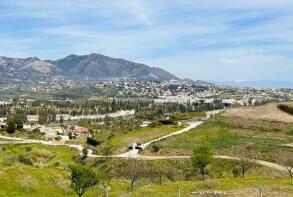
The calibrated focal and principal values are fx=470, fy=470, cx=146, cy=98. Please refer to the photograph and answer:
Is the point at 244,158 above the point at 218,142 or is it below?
below

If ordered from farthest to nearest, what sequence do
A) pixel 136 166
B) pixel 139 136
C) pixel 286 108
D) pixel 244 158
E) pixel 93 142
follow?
pixel 93 142
pixel 286 108
pixel 139 136
pixel 136 166
pixel 244 158

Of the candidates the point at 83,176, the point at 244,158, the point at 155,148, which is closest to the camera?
the point at 83,176

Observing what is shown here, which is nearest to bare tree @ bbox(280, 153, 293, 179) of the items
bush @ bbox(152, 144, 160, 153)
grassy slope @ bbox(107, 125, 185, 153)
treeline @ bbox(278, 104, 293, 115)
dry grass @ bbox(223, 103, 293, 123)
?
bush @ bbox(152, 144, 160, 153)

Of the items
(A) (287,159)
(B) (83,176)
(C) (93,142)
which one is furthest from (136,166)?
(C) (93,142)

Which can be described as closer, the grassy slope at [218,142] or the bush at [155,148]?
the grassy slope at [218,142]

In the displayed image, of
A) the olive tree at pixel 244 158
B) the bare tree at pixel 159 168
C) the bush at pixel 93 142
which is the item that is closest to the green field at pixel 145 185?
the olive tree at pixel 244 158

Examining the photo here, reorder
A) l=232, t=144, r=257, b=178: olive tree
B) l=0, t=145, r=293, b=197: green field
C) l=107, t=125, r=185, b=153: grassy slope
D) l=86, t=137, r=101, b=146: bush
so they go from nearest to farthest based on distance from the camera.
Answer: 1. l=0, t=145, r=293, b=197: green field
2. l=232, t=144, r=257, b=178: olive tree
3. l=107, t=125, r=185, b=153: grassy slope
4. l=86, t=137, r=101, b=146: bush

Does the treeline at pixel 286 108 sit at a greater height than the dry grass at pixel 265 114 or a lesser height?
greater

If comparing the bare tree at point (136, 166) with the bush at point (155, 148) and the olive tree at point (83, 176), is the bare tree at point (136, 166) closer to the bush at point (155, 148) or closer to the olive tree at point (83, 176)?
the bush at point (155, 148)

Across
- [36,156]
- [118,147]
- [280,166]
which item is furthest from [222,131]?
[36,156]

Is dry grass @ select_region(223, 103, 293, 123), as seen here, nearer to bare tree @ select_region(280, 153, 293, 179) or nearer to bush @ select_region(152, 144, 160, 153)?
bare tree @ select_region(280, 153, 293, 179)

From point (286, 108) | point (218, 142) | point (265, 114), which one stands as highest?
point (286, 108)

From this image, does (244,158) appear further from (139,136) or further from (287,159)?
(139,136)

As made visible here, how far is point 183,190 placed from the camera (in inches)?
2184
